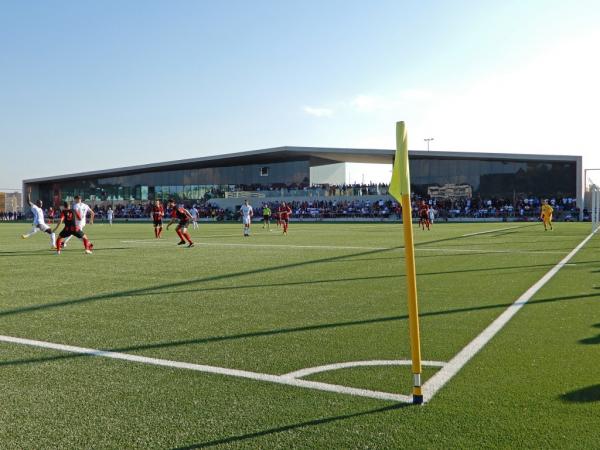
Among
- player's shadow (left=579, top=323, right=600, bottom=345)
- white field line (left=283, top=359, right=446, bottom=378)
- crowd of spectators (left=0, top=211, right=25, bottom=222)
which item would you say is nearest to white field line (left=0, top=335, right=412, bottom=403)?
white field line (left=283, top=359, right=446, bottom=378)

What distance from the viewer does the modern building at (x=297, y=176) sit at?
53.3m

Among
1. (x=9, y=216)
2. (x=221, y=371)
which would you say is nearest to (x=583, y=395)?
(x=221, y=371)

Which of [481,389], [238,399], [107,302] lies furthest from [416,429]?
[107,302]

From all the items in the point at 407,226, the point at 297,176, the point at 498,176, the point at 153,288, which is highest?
the point at 297,176

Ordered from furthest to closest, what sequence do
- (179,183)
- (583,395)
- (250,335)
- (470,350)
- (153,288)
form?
(179,183) → (153,288) → (250,335) → (470,350) → (583,395)

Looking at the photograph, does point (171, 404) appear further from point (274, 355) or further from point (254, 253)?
point (254, 253)

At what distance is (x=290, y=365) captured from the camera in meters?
4.53

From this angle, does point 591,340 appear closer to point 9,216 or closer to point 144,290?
point 144,290

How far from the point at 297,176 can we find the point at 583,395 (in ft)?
210

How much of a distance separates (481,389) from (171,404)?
2244mm

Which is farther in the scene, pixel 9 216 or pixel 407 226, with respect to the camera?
pixel 9 216

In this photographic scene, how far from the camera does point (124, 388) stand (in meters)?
4.02

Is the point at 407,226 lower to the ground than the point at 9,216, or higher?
higher

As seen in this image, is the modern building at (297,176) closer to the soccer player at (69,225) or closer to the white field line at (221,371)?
the soccer player at (69,225)
